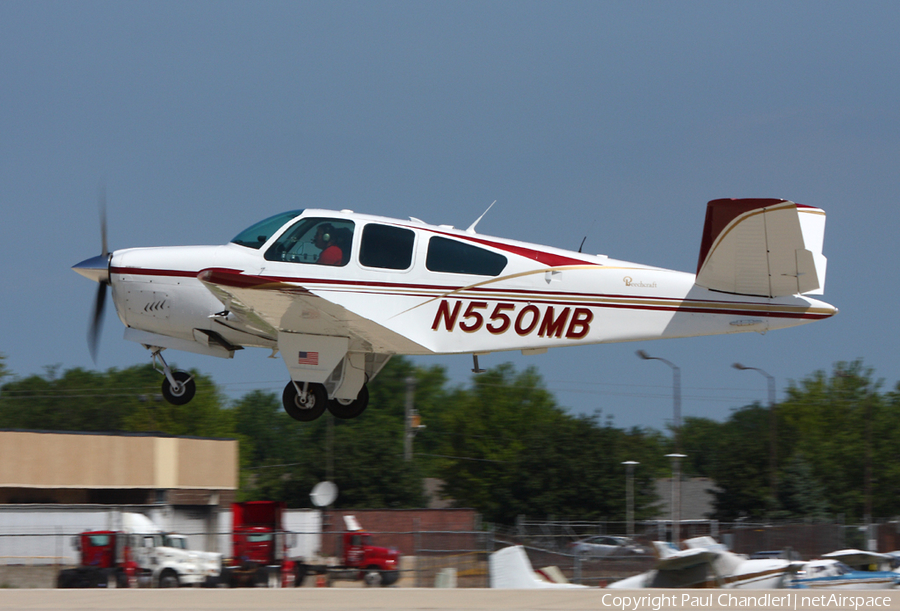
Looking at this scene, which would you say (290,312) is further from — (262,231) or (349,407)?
(349,407)

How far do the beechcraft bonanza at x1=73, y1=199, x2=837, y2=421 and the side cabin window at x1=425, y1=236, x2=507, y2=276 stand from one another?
1 centimetres

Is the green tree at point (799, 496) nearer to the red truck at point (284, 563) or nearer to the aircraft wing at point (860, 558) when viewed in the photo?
the aircraft wing at point (860, 558)

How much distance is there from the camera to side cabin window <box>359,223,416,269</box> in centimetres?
1216

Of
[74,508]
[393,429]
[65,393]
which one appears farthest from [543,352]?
[65,393]

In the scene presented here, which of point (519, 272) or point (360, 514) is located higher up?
point (519, 272)

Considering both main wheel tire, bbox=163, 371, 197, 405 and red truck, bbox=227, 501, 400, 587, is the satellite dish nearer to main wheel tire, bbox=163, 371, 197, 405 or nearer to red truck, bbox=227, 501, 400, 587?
red truck, bbox=227, 501, 400, 587

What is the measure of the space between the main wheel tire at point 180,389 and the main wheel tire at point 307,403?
1.50 meters

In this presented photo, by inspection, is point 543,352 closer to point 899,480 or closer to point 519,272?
point 519,272

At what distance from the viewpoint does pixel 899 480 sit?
45.6m

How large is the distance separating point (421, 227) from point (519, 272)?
1.37 meters

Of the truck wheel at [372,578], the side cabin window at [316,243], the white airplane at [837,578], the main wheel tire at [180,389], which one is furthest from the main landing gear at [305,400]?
the white airplane at [837,578]

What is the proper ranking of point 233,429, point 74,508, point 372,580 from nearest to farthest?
point 372,580, point 74,508, point 233,429

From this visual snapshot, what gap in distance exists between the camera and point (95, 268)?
13305 millimetres

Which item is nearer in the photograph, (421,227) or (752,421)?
(421,227)
